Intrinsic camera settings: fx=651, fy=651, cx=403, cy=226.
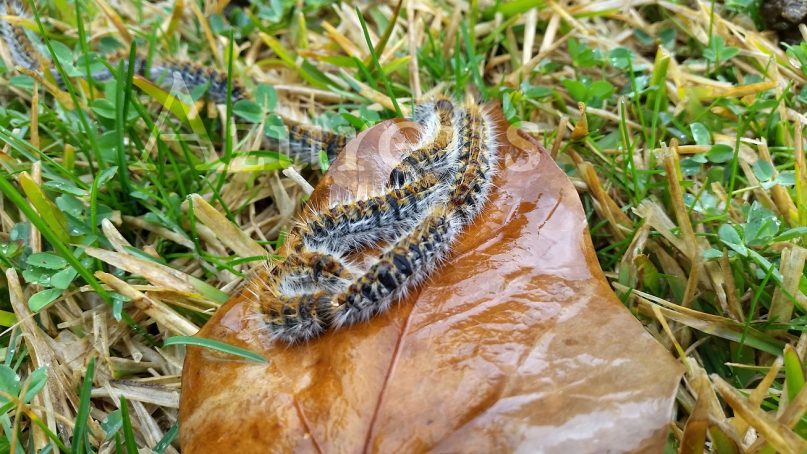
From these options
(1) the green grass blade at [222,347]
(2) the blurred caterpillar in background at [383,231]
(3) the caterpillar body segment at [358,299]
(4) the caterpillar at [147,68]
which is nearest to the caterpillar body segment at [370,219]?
(2) the blurred caterpillar in background at [383,231]

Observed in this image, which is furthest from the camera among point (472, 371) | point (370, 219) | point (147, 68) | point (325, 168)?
point (147, 68)

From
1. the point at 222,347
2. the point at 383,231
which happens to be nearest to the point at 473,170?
the point at 383,231

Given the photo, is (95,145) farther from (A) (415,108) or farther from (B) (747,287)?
(B) (747,287)

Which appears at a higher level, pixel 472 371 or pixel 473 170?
pixel 473 170

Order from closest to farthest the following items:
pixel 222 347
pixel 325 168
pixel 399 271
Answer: pixel 222 347 → pixel 399 271 → pixel 325 168

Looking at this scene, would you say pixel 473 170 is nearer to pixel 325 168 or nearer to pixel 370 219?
pixel 370 219
